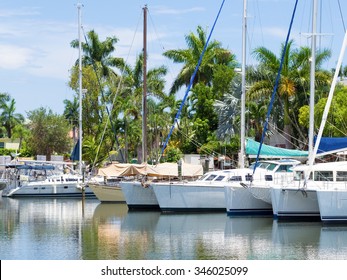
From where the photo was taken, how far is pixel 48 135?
98562mm

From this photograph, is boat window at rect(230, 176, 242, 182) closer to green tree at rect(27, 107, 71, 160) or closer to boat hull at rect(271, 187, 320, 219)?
boat hull at rect(271, 187, 320, 219)

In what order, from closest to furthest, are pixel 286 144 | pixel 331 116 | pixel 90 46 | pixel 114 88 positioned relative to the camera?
1. pixel 331 116
2. pixel 286 144
3. pixel 114 88
4. pixel 90 46

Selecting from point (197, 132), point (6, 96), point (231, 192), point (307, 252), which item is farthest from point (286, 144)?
point (6, 96)

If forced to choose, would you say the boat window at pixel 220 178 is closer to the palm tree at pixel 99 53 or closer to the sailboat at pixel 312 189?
the sailboat at pixel 312 189

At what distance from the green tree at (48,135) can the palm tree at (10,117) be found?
127ft

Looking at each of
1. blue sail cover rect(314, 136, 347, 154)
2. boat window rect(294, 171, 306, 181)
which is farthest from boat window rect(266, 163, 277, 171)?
blue sail cover rect(314, 136, 347, 154)

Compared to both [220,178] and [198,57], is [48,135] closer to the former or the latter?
[198,57]

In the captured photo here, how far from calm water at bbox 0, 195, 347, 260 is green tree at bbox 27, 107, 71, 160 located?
45259 mm

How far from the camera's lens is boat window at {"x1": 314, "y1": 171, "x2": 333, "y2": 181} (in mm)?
43125

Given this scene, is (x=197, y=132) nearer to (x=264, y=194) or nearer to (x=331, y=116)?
(x=331, y=116)

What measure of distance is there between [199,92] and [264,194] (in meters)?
29.1

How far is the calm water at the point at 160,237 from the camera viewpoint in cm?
3466

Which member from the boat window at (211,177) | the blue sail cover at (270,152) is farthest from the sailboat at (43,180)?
the boat window at (211,177)

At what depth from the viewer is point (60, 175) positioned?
71.0m
